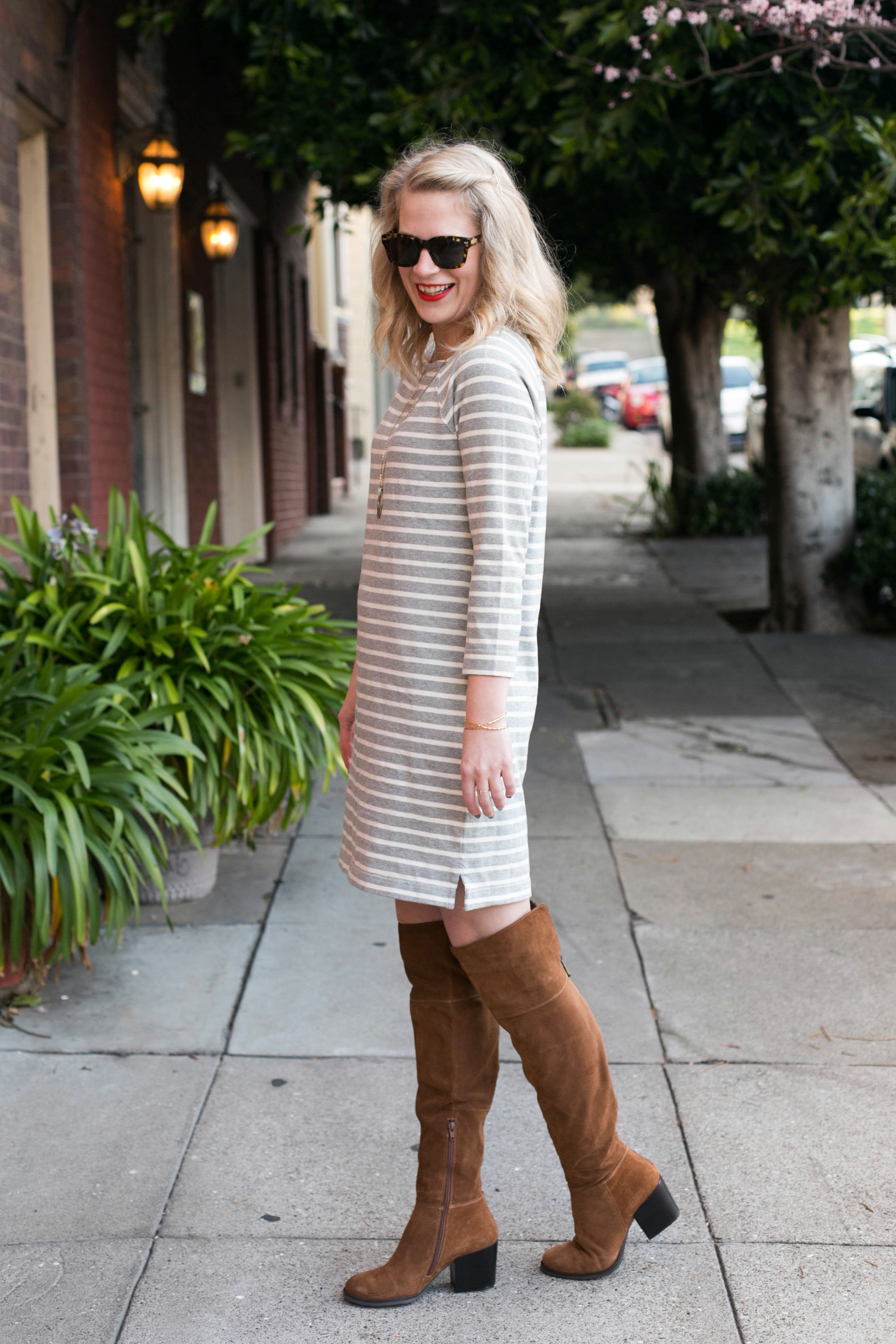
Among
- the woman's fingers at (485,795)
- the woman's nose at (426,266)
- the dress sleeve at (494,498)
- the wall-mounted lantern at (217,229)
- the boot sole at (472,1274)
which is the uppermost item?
the wall-mounted lantern at (217,229)

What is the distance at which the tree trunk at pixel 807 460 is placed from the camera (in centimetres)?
830

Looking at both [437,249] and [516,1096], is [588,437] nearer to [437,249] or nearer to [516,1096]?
[516,1096]

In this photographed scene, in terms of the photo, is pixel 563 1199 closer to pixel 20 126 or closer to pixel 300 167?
pixel 20 126

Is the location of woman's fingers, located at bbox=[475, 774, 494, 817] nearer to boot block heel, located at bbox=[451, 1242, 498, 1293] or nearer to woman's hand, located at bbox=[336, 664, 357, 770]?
woman's hand, located at bbox=[336, 664, 357, 770]

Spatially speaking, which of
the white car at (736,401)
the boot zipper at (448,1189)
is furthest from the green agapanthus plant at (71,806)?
the white car at (736,401)

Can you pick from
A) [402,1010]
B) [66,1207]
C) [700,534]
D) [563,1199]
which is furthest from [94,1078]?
[700,534]

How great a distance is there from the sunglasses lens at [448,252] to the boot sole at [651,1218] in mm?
1575

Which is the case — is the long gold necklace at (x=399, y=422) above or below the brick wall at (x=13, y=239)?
below

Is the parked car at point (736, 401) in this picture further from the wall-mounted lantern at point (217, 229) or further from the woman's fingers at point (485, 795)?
the woman's fingers at point (485, 795)

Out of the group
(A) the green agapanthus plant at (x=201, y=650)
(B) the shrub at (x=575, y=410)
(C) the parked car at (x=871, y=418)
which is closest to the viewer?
(A) the green agapanthus plant at (x=201, y=650)

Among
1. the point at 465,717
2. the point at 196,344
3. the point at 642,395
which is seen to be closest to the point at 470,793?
the point at 465,717

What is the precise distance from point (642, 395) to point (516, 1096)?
30889 millimetres

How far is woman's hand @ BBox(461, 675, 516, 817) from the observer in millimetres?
1998

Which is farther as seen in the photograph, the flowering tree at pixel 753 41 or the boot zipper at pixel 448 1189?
the flowering tree at pixel 753 41
